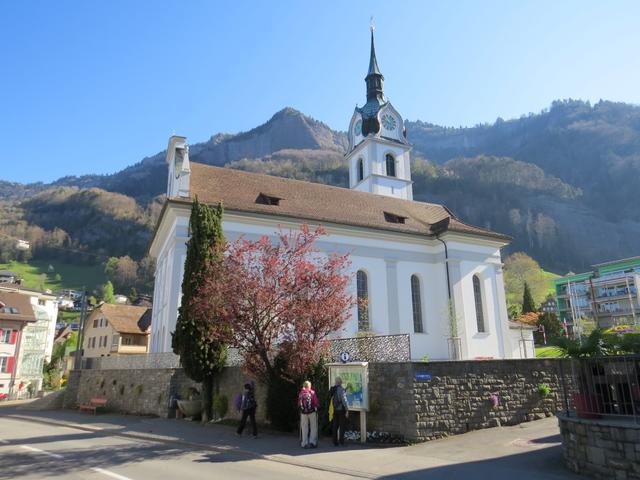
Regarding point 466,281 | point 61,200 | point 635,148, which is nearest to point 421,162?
point 635,148

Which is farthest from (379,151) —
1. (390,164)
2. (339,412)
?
(339,412)

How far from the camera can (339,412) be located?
12.9 m

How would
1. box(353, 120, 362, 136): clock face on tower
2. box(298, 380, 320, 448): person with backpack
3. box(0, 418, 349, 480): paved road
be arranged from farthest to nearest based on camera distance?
1. box(353, 120, 362, 136): clock face on tower
2. box(298, 380, 320, 448): person with backpack
3. box(0, 418, 349, 480): paved road

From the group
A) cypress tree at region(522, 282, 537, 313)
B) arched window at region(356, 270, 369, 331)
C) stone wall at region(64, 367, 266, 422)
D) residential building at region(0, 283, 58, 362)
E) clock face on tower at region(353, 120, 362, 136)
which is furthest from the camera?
cypress tree at region(522, 282, 537, 313)

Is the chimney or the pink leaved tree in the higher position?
the chimney

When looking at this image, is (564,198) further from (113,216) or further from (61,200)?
(61,200)

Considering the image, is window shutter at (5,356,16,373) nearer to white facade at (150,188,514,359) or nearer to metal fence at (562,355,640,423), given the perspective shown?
white facade at (150,188,514,359)

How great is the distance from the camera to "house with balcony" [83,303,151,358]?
5384cm

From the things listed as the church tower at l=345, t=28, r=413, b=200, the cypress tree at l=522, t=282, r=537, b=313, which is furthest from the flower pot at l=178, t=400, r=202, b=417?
the cypress tree at l=522, t=282, r=537, b=313

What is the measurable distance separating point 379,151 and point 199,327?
97.6ft

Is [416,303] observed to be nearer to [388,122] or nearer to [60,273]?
[388,122]

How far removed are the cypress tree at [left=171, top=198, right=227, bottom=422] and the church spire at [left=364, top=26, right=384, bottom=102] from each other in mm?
33141

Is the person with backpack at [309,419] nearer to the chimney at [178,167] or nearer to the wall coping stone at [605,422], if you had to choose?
the wall coping stone at [605,422]

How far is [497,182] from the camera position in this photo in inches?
6732
